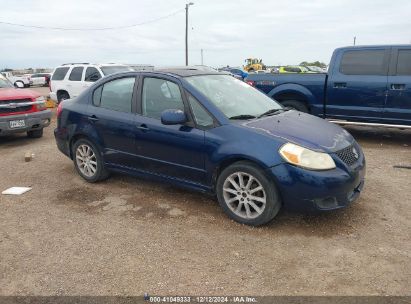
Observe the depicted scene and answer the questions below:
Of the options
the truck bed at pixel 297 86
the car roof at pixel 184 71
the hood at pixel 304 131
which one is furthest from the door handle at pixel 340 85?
the car roof at pixel 184 71

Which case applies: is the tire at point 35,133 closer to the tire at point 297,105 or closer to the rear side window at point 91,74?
the rear side window at point 91,74

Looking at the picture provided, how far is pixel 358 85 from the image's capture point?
753 centimetres

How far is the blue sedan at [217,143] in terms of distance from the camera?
3.72 metres

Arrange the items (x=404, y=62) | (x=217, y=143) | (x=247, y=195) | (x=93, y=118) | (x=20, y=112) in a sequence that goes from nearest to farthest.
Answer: (x=247, y=195) < (x=217, y=143) < (x=93, y=118) < (x=404, y=62) < (x=20, y=112)

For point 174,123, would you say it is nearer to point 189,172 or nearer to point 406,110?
point 189,172

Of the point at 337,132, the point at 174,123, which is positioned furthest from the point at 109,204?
the point at 337,132

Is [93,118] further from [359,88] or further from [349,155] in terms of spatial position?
[359,88]

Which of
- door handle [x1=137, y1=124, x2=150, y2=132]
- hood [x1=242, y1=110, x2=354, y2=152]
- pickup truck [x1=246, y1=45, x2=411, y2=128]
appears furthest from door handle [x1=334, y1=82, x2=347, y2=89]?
door handle [x1=137, y1=124, x2=150, y2=132]

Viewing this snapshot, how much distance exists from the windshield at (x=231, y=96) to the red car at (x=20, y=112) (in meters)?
5.11

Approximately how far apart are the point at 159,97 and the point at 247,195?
5.44 ft

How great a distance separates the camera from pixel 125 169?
5.04m

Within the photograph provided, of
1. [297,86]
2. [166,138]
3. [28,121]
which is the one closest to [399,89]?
[297,86]

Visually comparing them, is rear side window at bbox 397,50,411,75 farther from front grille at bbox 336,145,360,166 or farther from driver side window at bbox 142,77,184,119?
driver side window at bbox 142,77,184,119

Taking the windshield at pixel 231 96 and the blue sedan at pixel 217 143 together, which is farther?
the windshield at pixel 231 96
